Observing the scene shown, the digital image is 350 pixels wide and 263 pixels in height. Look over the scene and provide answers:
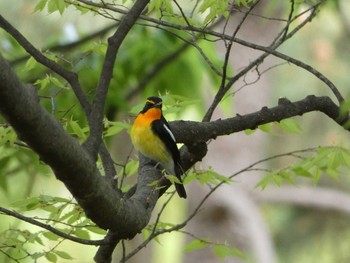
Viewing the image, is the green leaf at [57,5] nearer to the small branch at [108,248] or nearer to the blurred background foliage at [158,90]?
the blurred background foliage at [158,90]

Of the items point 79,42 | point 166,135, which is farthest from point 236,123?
point 79,42

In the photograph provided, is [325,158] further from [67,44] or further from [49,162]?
[67,44]

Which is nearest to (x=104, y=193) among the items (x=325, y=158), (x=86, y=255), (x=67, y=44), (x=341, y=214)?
(x=325, y=158)

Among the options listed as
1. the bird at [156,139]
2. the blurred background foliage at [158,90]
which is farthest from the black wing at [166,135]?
the blurred background foliage at [158,90]

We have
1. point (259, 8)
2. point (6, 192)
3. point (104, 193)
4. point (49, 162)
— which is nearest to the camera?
point (49, 162)

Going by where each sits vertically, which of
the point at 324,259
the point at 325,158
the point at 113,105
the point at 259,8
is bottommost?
the point at 325,158

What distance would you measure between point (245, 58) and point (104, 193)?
20.8 feet

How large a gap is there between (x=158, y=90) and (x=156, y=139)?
3.91 ft

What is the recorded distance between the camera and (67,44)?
5617mm

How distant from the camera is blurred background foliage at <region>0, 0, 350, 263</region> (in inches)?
132

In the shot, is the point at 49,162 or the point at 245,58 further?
the point at 245,58

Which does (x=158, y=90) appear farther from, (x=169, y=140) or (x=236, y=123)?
(x=236, y=123)

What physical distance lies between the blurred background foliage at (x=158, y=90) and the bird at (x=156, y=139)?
0.11 m

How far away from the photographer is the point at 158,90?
15.5ft
